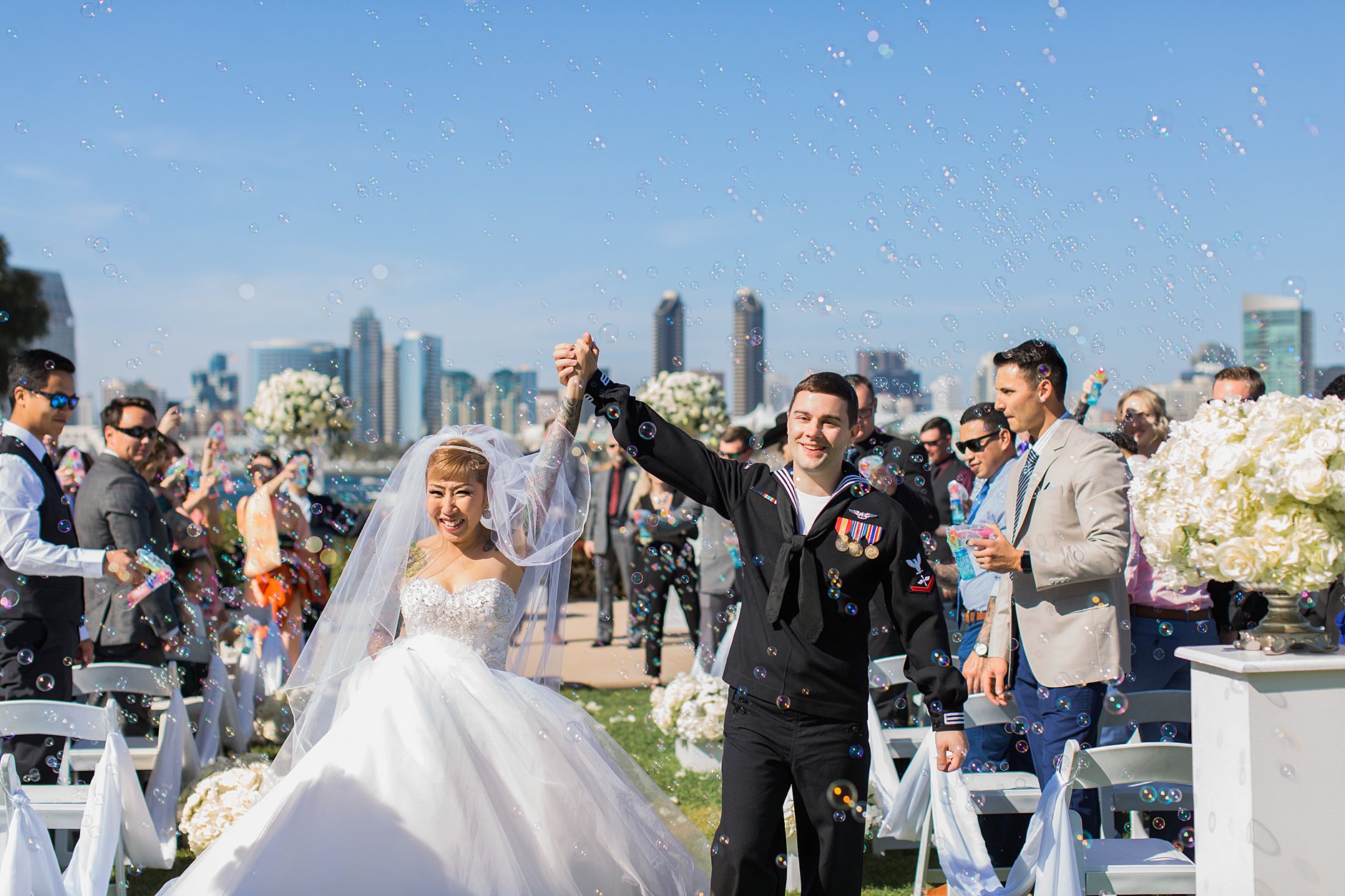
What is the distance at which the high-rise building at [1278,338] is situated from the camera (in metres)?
6.62

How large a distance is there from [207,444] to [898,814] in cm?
777

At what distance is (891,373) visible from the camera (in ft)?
22.8

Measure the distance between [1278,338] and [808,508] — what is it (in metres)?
4.63

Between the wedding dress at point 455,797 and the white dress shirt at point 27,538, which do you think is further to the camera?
the white dress shirt at point 27,538

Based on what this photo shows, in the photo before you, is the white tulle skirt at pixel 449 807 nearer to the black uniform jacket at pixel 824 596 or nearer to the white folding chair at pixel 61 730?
the white folding chair at pixel 61 730

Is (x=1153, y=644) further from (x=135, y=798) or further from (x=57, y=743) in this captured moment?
(x=57, y=743)

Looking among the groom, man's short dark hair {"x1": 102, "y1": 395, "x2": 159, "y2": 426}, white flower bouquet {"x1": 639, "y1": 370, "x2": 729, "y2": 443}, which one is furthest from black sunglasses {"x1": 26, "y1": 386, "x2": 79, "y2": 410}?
white flower bouquet {"x1": 639, "y1": 370, "x2": 729, "y2": 443}

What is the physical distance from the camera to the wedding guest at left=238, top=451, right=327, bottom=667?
858 cm

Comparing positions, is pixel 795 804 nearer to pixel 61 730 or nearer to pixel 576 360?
pixel 576 360

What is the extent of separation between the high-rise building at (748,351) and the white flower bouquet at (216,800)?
3.48 metres

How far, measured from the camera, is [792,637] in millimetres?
3699

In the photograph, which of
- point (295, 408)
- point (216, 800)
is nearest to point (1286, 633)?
point (216, 800)

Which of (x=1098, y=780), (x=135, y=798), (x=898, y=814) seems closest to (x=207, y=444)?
(x=135, y=798)

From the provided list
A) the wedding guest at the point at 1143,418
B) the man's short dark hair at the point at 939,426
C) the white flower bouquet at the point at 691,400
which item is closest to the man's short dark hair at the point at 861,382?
the wedding guest at the point at 1143,418
